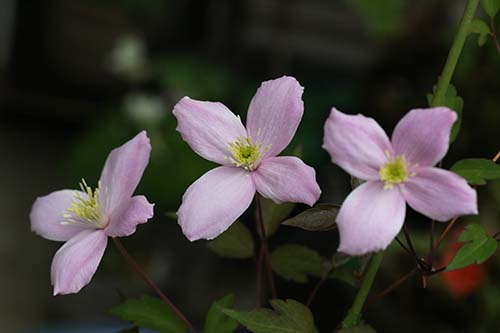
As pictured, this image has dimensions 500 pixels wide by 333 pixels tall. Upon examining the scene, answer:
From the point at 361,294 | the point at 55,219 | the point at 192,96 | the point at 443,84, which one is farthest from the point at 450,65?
the point at 192,96

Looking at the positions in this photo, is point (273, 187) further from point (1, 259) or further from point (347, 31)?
point (347, 31)

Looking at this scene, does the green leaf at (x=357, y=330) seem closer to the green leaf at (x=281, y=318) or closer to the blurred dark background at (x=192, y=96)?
the green leaf at (x=281, y=318)

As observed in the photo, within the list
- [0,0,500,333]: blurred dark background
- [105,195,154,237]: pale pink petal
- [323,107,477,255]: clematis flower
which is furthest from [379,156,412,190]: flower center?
[0,0,500,333]: blurred dark background

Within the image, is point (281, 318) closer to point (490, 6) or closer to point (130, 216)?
point (130, 216)

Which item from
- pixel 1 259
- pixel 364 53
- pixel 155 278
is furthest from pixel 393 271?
pixel 364 53

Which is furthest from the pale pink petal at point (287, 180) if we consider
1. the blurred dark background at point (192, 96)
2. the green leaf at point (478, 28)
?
the blurred dark background at point (192, 96)

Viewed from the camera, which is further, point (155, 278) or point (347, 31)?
point (347, 31)

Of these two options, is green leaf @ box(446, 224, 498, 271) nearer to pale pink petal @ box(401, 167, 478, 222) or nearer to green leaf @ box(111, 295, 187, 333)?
pale pink petal @ box(401, 167, 478, 222)
